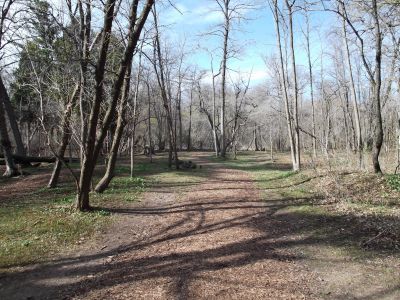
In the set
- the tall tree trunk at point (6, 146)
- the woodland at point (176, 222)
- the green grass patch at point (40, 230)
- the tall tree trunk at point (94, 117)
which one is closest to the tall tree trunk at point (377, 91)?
the woodland at point (176, 222)

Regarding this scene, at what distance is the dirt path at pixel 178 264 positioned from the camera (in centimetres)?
541

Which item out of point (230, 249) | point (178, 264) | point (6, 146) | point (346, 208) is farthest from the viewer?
point (6, 146)

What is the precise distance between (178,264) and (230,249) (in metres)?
1.23

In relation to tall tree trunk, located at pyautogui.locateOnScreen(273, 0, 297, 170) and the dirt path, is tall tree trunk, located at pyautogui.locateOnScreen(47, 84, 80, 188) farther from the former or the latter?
tall tree trunk, located at pyautogui.locateOnScreen(273, 0, 297, 170)

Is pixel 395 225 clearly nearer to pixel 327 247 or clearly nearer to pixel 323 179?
pixel 327 247

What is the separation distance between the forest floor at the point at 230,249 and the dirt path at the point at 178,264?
0.06 ft

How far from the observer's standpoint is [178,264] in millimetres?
6426

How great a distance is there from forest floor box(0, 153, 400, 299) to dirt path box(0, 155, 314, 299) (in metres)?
0.02

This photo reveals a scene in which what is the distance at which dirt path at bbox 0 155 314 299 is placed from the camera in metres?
5.41

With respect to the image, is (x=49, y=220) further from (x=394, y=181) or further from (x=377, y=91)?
(x=377, y=91)

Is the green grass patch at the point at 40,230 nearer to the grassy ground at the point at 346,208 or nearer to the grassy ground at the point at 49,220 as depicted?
the grassy ground at the point at 49,220

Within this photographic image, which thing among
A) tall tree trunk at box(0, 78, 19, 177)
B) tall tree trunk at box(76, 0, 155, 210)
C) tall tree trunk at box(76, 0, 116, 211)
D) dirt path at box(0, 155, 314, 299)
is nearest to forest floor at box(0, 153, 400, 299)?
dirt path at box(0, 155, 314, 299)

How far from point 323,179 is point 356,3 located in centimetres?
606

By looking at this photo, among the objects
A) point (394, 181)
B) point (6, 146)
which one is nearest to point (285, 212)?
point (394, 181)
